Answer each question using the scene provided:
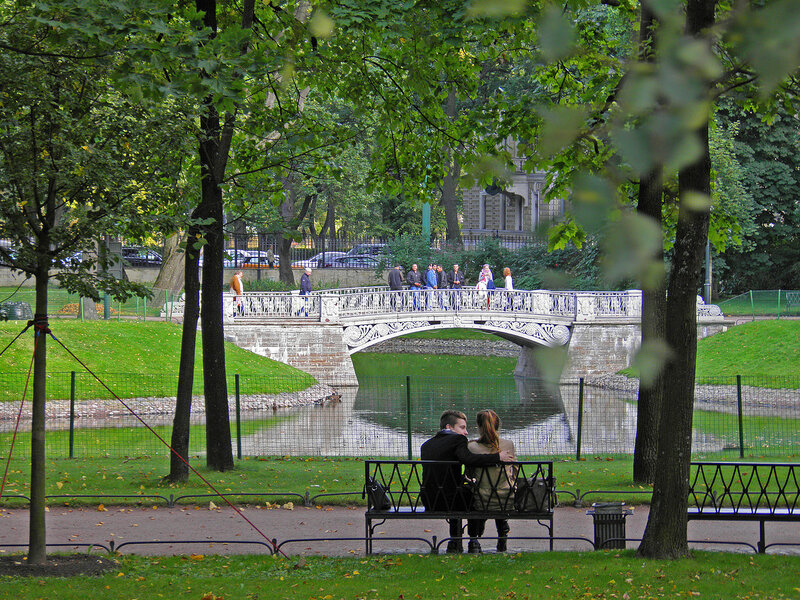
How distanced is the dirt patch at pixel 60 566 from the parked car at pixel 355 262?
132 feet

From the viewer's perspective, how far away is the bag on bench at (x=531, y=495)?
27.0ft

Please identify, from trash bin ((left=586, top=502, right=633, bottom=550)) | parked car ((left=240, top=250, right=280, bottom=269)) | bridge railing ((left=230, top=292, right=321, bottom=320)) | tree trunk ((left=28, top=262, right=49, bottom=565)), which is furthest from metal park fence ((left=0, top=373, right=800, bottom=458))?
parked car ((left=240, top=250, right=280, bottom=269))

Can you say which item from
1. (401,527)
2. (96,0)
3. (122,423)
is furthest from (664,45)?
(122,423)

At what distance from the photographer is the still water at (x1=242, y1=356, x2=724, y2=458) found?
57.9 ft

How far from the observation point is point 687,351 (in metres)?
7.62

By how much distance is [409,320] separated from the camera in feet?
113

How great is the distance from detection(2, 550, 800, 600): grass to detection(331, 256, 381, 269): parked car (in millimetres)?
40134

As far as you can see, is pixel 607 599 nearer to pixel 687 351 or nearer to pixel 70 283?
pixel 687 351

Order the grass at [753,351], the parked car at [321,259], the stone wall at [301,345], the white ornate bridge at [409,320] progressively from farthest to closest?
the parked car at [321,259] < the white ornate bridge at [409,320] < the stone wall at [301,345] < the grass at [753,351]

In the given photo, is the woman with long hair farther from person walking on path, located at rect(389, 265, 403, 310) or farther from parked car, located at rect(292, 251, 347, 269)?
parked car, located at rect(292, 251, 347, 269)

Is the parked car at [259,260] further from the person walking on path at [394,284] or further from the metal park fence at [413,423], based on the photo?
the metal park fence at [413,423]

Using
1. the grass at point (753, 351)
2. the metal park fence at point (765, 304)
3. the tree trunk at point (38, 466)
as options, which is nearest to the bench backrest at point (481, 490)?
the tree trunk at point (38, 466)

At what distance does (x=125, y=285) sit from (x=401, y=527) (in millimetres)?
3735

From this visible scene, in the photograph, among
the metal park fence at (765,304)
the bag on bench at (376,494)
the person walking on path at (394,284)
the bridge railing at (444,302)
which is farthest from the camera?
the metal park fence at (765,304)
